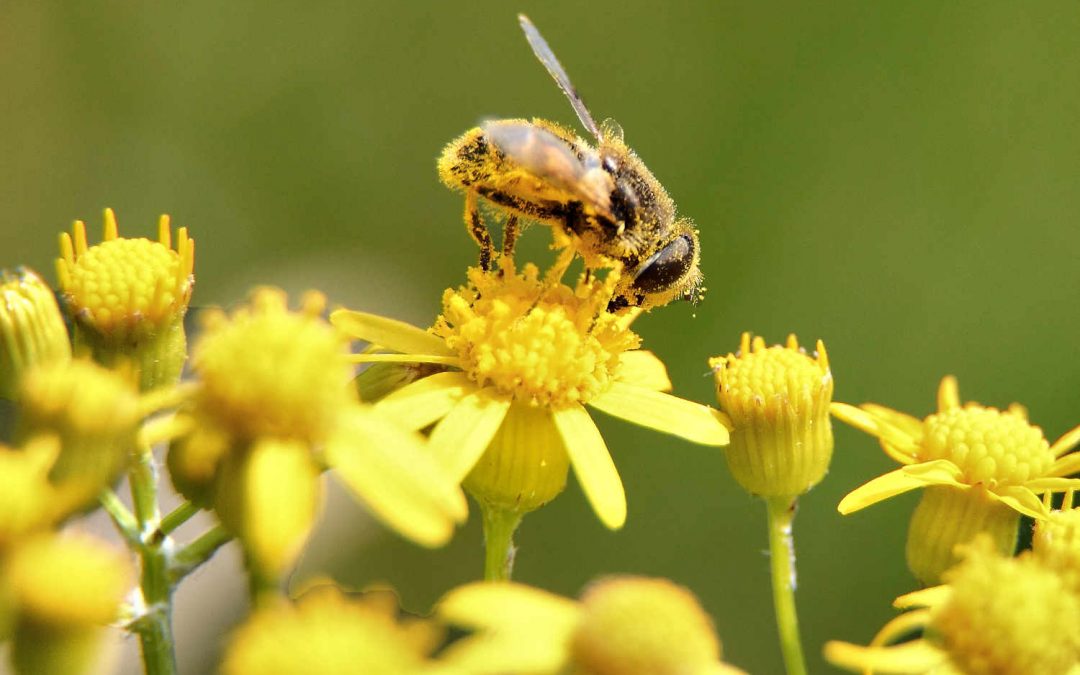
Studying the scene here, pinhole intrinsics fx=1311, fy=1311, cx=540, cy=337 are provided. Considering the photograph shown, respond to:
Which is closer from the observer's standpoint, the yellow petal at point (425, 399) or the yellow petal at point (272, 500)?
the yellow petal at point (272, 500)

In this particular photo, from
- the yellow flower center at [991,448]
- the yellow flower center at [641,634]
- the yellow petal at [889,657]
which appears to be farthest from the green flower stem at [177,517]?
A: the yellow flower center at [991,448]

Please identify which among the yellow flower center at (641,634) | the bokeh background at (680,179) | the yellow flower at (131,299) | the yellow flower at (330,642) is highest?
the bokeh background at (680,179)

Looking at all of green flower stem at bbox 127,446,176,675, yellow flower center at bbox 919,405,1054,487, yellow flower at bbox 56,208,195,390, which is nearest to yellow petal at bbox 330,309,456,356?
yellow flower at bbox 56,208,195,390

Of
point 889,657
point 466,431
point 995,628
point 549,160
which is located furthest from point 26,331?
point 995,628

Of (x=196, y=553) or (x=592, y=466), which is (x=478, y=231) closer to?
(x=592, y=466)

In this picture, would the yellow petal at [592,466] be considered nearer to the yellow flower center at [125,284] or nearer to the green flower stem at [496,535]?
the green flower stem at [496,535]

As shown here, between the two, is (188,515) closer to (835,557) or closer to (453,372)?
(453,372)
